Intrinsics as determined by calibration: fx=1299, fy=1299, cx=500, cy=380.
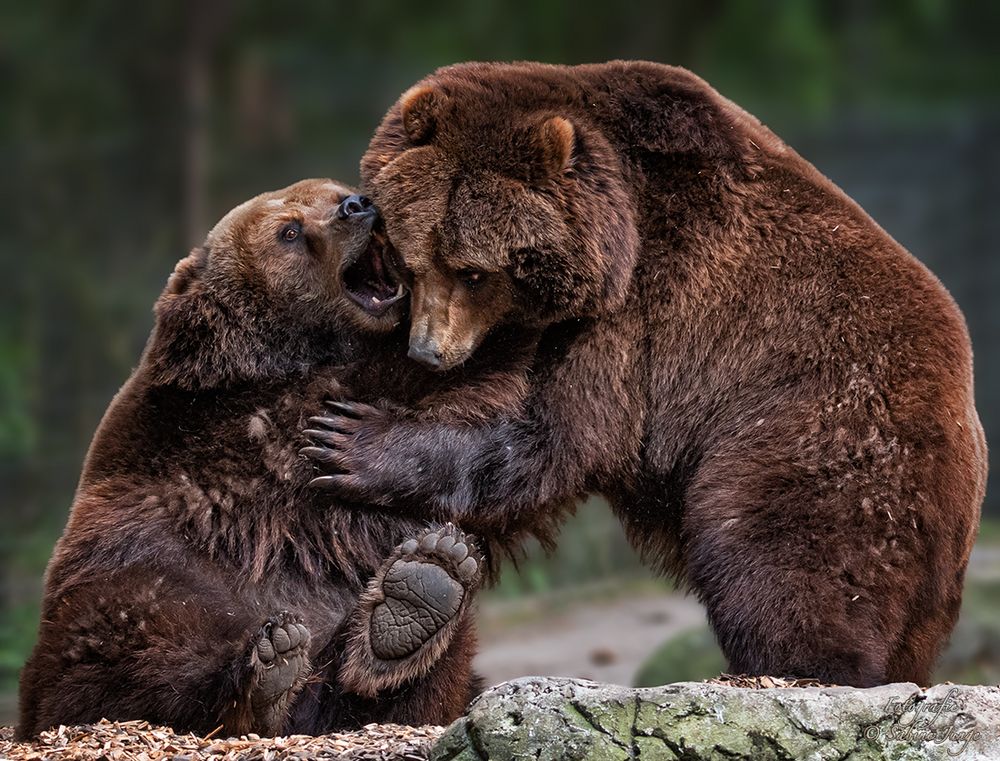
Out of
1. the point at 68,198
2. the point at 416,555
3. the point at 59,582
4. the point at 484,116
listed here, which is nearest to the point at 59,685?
the point at 59,582

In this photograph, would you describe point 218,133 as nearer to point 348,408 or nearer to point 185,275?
point 185,275

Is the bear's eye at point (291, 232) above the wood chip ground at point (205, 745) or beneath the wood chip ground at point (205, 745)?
above

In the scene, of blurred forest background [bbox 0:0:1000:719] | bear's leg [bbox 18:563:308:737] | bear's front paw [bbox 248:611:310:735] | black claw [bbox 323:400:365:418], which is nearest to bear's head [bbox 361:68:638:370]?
black claw [bbox 323:400:365:418]

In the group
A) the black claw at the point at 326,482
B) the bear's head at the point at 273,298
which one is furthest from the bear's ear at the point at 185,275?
the black claw at the point at 326,482

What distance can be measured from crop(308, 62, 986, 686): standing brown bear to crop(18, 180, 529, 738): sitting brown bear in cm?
23

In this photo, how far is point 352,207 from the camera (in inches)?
184

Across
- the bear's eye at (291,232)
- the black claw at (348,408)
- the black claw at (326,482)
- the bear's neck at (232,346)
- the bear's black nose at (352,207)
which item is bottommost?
the black claw at (326,482)

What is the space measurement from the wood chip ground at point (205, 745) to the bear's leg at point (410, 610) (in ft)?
0.88

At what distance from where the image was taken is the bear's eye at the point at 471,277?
4484mm

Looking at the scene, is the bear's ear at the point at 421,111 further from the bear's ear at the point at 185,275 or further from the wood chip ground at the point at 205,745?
the wood chip ground at the point at 205,745

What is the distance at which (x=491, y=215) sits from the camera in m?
4.46

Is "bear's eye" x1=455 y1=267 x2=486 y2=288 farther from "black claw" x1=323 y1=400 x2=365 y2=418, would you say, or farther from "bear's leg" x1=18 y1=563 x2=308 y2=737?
"bear's leg" x1=18 y1=563 x2=308 y2=737

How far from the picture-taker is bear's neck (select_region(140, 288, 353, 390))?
15.1ft

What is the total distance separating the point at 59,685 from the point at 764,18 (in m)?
10.7
